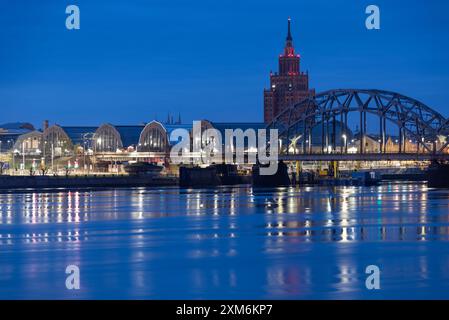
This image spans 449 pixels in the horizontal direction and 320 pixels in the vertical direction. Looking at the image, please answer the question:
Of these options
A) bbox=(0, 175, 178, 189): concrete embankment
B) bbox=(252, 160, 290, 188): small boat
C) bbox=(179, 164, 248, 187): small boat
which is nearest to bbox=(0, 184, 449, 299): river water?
bbox=(0, 175, 178, 189): concrete embankment

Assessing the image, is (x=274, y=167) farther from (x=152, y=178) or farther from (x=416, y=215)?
(x=416, y=215)

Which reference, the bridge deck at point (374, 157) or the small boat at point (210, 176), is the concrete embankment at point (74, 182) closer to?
the small boat at point (210, 176)

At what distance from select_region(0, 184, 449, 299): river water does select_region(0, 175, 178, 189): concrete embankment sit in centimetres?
6446

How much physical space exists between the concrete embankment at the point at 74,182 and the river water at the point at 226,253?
64464 mm

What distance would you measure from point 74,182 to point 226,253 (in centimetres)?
9654

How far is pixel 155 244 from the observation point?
45.2 m

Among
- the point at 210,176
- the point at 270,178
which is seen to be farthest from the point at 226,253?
the point at 210,176

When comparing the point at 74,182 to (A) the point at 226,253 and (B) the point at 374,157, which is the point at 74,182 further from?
(A) the point at 226,253

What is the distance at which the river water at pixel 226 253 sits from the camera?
3159 centimetres

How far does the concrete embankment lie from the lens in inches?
5234

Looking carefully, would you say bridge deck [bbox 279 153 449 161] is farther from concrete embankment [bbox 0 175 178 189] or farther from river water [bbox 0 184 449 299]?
river water [bbox 0 184 449 299]

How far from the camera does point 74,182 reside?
445 ft
